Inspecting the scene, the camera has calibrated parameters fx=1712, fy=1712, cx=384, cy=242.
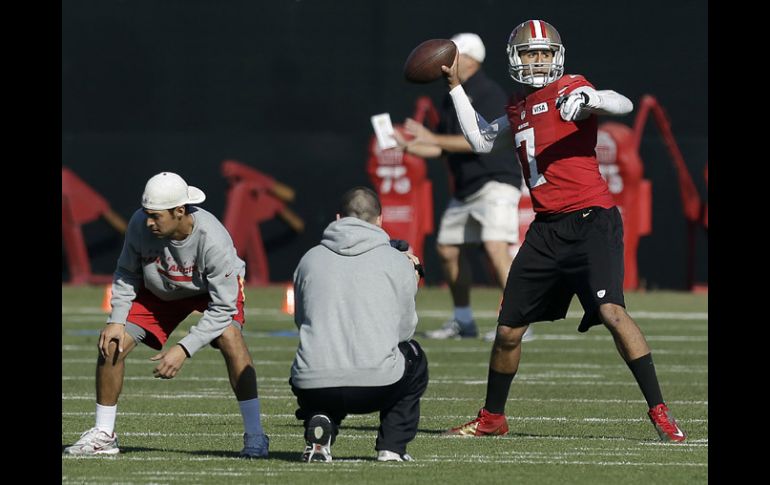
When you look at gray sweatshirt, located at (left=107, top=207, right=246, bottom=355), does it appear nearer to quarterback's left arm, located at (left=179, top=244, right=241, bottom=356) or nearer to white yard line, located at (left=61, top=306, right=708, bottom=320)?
quarterback's left arm, located at (left=179, top=244, right=241, bottom=356)

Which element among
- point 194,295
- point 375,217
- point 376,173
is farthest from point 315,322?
point 376,173

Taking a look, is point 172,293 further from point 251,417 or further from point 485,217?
point 485,217

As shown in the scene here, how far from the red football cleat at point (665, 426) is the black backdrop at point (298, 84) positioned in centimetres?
1180

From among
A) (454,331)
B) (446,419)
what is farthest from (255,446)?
(454,331)

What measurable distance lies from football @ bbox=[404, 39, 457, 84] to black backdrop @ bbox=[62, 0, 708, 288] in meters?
10.8

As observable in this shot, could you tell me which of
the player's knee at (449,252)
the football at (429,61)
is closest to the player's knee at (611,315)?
the football at (429,61)

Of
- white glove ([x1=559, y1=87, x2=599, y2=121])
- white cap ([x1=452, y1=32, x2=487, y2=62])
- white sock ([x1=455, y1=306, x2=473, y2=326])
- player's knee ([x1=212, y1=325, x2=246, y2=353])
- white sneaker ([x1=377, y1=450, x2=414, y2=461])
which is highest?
white cap ([x1=452, y1=32, x2=487, y2=62])

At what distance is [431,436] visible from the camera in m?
8.55

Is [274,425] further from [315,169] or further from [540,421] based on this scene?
[315,169]

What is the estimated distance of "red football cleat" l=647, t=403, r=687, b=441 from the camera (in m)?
8.30

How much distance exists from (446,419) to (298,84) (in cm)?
1149

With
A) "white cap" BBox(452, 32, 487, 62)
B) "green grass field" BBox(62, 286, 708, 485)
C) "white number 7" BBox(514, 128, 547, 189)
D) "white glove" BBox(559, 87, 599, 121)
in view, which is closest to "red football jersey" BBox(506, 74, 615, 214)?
"white number 7" BBox(514, 128, 547, 189)

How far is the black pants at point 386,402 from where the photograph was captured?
7270 millimetres

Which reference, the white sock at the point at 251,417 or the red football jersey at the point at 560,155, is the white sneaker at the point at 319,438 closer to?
the white sock at the point at 251,417
